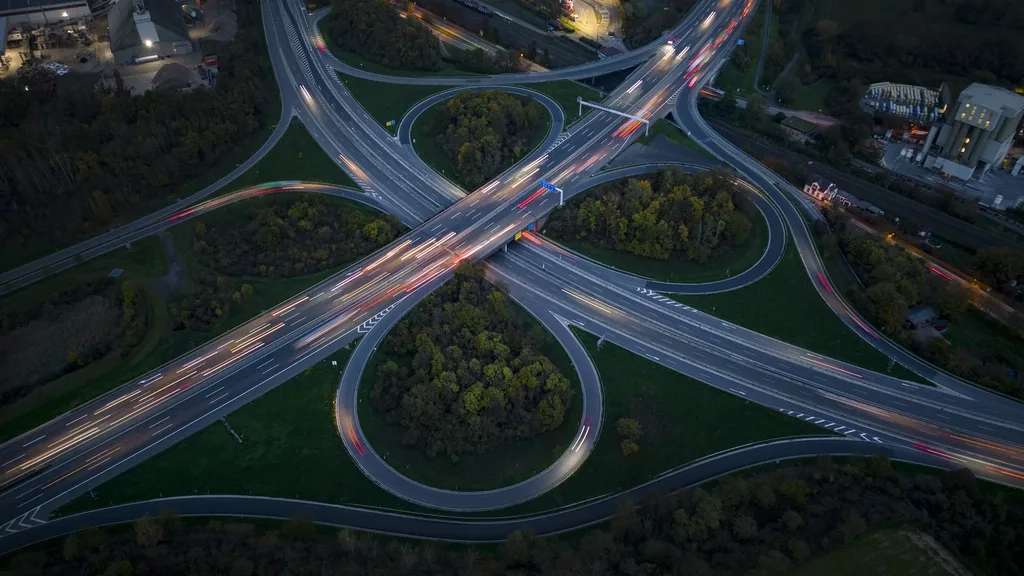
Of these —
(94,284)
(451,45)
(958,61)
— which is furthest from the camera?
(451,45)

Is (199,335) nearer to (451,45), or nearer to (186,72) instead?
(186,72)

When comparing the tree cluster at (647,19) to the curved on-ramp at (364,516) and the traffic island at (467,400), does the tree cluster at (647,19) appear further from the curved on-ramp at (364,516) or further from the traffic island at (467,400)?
the curved on-ramp at (364,516)

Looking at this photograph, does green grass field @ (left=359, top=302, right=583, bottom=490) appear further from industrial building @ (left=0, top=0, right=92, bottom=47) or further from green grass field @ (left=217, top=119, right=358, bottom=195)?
industrial building @ (left=0, top=0, right=92, bottom=47)

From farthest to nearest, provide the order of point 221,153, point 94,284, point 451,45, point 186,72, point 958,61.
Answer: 1. point 451,45
2. point 958,61
3. point 186,72
4. point 221,153
5. point 94,284

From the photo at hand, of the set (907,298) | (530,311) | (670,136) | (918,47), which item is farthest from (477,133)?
(918,47)

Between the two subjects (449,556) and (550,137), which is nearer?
(449,556)

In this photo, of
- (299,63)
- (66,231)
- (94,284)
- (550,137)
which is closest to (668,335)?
(550,137)

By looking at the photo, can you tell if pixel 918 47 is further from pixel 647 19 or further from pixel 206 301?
pixel 206 301

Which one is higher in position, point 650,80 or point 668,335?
point 650,80
